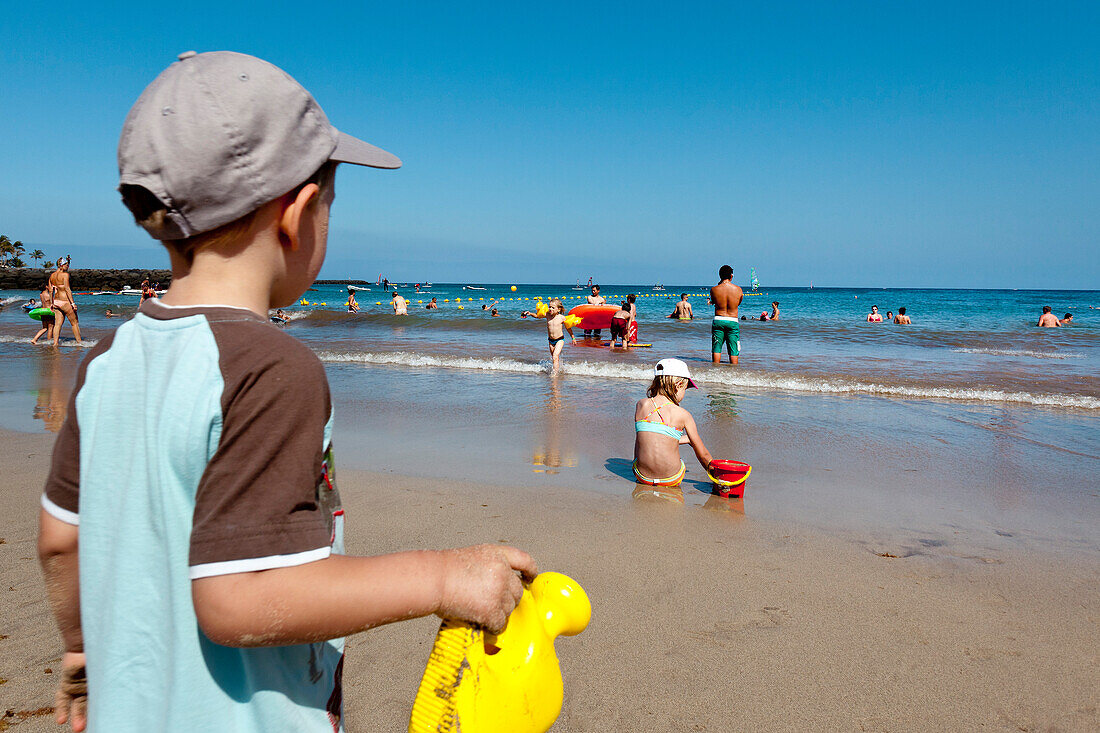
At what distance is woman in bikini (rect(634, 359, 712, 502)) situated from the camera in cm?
552

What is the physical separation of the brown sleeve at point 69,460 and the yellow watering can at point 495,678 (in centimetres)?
63

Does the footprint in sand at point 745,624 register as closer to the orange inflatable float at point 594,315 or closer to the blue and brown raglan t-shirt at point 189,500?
the blue and brown raglan t-shirt at point 189,500

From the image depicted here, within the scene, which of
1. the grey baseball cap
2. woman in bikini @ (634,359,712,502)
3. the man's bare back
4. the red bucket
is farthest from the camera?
the man's bare back

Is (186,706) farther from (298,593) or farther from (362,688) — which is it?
(362,688)

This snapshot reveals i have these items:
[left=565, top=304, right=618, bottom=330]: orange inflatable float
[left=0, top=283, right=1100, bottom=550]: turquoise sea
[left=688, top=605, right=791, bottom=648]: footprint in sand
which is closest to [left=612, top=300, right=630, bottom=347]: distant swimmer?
[left=565, top=304, right=618, bottom=330]: orange inflatable float

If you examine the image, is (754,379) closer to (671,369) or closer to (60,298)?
(671,369)

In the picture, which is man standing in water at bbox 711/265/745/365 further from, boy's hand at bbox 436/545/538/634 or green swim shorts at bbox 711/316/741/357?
boy's hand at bbox 436/545/538/634

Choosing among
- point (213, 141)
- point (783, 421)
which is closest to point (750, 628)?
point (213, 141)

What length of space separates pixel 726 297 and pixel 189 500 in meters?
13.5

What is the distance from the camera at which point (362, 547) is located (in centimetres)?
394

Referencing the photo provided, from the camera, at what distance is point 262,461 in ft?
2.90

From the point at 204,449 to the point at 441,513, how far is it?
3.76 m

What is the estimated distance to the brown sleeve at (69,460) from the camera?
3.48 feet

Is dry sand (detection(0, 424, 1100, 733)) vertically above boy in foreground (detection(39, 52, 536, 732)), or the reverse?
boy in foreground (detection(39, 52, 536, 732))
